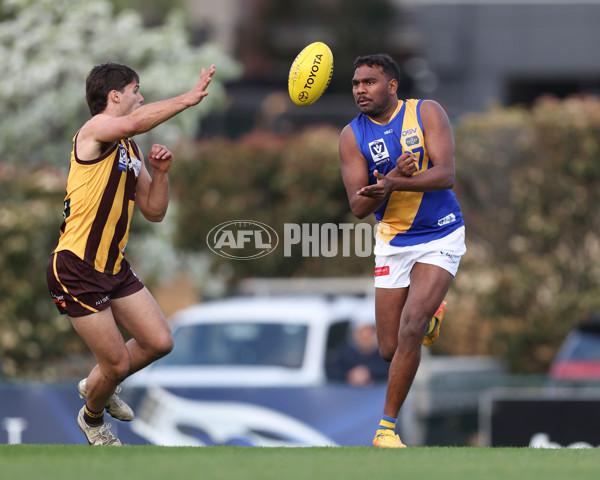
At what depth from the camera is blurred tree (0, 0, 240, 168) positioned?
18.0 metres

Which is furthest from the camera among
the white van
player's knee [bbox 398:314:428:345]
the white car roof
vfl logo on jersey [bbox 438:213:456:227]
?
the white car roof

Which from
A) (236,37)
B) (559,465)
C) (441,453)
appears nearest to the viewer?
(559,465)

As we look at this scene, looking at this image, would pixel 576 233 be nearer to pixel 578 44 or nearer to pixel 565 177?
pixel 565 177

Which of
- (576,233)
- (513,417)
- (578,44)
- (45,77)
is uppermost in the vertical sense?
(578,44)

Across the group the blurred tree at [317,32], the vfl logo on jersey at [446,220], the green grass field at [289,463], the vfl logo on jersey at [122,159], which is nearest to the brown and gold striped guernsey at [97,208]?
the vfl logo on jersey at [122,159]

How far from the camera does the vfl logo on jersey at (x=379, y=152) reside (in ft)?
26.9

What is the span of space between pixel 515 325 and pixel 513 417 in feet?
21.8

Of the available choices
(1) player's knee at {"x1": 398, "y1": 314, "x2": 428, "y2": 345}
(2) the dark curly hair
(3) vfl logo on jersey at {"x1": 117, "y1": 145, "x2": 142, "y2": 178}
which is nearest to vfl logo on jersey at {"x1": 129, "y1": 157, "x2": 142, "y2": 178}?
(3) vfl logo on jersey at {"x1": 117, "y1": 145, "x2": 142, "y2": 178}

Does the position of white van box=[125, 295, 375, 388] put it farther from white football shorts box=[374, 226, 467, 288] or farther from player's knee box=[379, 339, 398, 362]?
white football shorts box=[374, 226, 467, 288]

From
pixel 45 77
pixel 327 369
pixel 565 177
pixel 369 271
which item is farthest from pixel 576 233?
pixel 45 77

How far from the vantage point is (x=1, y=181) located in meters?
16.6

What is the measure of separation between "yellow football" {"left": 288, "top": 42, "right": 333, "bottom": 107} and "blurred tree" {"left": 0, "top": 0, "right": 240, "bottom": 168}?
32.2 ft

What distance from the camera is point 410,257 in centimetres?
826

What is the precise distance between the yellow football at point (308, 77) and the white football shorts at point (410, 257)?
117 cm
